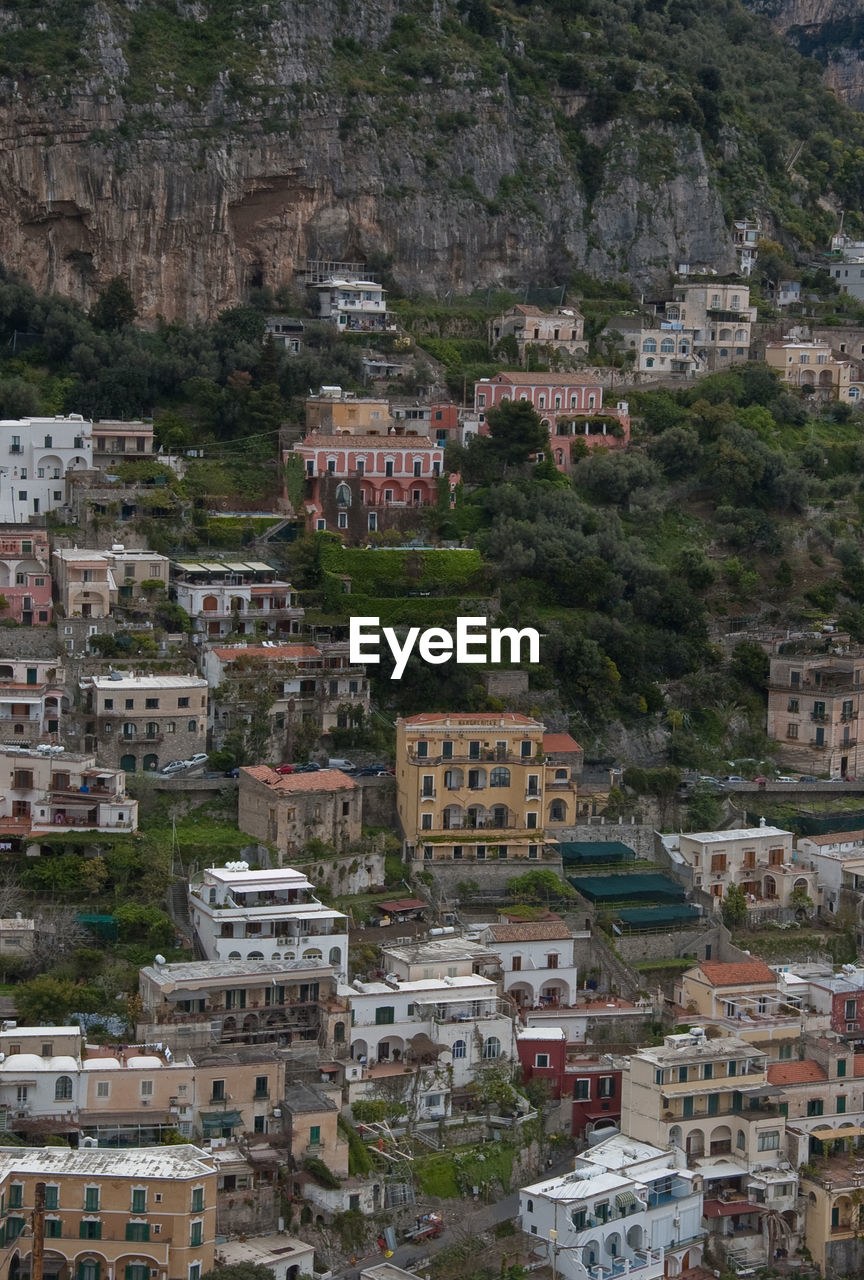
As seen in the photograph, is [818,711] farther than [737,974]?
Yes

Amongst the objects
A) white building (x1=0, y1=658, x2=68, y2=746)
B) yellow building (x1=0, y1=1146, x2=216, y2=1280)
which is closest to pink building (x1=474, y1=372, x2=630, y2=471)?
white building (x1=0, y1=658, x2=68, y2=746)

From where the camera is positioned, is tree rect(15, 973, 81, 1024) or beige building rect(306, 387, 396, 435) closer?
tree rect(15, 973, 81, 1024)

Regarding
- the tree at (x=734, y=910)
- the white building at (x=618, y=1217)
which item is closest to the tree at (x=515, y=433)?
the tree at (x=734, y=910)

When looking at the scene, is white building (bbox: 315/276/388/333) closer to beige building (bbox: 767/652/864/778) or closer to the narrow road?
beige building (bbox: 767/652/864/778)

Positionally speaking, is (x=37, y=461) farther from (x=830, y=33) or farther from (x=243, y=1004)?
(x=830, y=33)

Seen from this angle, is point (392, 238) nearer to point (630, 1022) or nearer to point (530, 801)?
point (530, 801)

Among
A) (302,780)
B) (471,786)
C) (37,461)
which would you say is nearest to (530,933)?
(471,786)
